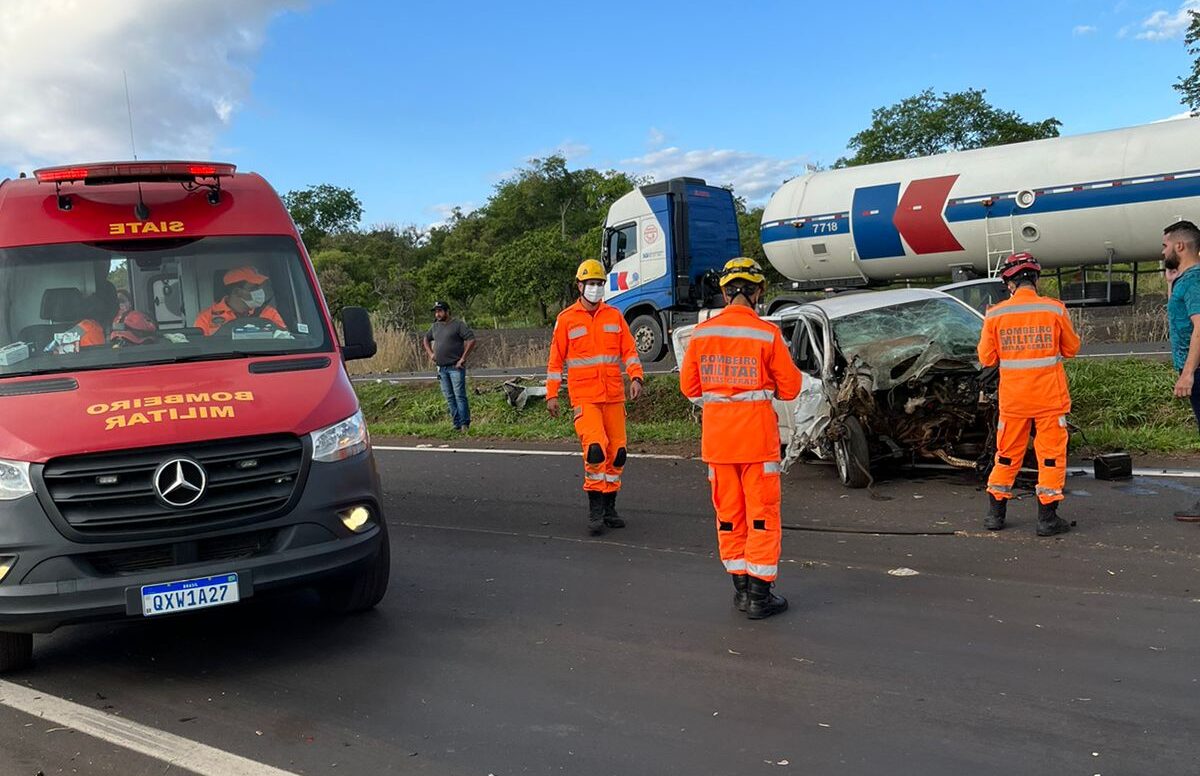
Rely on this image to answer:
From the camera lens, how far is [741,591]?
5.38 m

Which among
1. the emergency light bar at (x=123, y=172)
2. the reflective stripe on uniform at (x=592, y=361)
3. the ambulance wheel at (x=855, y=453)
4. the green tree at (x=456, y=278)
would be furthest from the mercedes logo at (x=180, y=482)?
the green tree at (x=456, y=278)

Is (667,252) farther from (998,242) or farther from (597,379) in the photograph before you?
A: (597,379)

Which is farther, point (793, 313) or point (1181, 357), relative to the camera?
point (793, 313)

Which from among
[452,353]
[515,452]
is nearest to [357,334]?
[515,452]

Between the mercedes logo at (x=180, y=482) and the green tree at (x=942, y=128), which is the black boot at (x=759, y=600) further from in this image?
the green tree at (x=942, y=128)

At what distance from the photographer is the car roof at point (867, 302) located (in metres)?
9.28

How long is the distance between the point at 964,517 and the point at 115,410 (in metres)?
5.67

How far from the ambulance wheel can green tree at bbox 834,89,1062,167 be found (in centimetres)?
A: 3683

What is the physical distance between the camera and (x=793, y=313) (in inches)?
372

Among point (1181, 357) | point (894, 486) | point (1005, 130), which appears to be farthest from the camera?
point (1005, 130)

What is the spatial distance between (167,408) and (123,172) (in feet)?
5.79

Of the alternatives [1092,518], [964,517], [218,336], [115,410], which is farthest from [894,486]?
[115,410]

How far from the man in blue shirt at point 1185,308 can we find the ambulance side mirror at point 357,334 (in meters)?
5.23

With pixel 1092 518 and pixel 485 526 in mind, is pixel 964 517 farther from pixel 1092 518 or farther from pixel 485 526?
pixel 485 526
